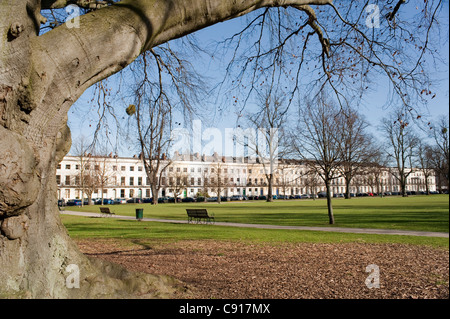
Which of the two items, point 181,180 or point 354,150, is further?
point 181,180

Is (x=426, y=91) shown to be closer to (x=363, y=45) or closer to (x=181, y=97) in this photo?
(x=363, y=45)

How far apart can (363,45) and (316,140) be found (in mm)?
10007

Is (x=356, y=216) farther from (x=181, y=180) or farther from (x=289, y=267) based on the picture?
(x=181, y=180)

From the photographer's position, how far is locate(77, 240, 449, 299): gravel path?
16.0 ft

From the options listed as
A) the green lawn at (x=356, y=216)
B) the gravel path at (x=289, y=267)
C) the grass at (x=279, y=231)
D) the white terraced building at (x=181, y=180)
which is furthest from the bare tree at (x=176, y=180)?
the gravel path at (x=289, y=267)

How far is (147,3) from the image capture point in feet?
13.4

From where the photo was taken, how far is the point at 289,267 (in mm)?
6520

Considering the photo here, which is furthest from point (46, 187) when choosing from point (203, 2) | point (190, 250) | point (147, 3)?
point (190, 250)

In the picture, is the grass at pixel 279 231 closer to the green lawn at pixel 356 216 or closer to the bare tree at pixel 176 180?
the green lawn at pixel 356 216

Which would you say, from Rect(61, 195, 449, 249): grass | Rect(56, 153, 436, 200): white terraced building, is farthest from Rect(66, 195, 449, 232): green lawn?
Rect(56, 153, 436, 200): white terraced building

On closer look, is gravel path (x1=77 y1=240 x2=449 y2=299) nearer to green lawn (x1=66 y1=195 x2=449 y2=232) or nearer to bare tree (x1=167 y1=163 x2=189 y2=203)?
green lawn (x1=66 y1=195 x2=449 y2=232)

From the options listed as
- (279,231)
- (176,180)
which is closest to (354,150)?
(279,231)

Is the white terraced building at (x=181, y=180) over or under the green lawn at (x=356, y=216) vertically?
over

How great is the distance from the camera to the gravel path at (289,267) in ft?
16.0
